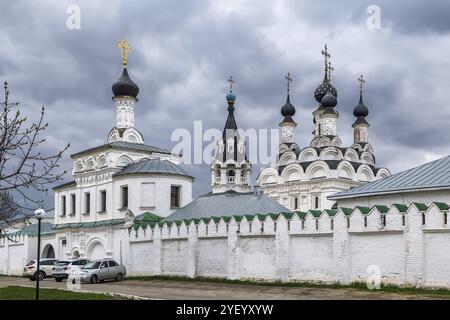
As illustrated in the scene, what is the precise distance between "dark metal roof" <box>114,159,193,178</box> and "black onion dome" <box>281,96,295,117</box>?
87.0 ft

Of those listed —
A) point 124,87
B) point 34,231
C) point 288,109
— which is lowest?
point 34,231

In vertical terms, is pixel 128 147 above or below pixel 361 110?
below

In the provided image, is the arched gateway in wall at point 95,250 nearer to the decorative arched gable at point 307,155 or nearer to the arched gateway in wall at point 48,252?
the arched gateway in wall at point 48,252

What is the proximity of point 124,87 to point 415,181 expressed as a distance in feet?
71.6

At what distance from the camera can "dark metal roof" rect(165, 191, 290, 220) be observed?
Answer: 98.4 ft

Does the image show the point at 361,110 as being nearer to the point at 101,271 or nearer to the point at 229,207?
the point at 229,207

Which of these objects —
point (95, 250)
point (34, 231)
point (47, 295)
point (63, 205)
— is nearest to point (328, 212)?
point (47, 295)

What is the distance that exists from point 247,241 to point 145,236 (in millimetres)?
6966

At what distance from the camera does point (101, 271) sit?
28.7 meters

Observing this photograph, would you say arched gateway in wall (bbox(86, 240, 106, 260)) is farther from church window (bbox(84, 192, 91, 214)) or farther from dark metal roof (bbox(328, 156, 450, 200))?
dark metal roof (bbox(328, 156, 450, 200))
